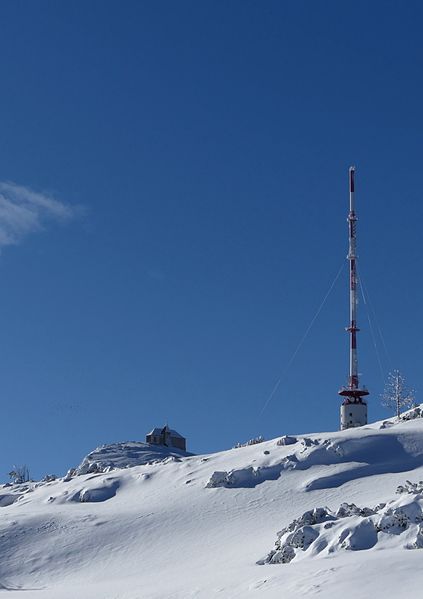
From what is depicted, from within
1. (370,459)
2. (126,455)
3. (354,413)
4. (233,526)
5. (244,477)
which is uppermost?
(354,413)

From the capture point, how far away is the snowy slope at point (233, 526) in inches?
705

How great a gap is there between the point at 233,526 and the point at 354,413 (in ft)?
95.4

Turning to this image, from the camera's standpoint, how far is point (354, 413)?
5666 centimetres

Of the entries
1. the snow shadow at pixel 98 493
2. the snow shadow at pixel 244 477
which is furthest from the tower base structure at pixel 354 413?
the snow shadow at pixel 244 477

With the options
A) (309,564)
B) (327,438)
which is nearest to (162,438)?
(327,438)

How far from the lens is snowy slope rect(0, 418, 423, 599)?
705 inches

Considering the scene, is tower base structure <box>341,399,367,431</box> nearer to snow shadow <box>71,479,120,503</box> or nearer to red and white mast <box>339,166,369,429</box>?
red and white mast <box>339,166,369,429</box>

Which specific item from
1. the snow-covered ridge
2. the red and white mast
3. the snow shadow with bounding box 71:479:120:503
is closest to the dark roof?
the snow-covered ridge

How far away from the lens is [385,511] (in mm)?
20047

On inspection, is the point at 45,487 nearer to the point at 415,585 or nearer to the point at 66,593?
the point at 66,593

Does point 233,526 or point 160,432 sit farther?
point 160,432

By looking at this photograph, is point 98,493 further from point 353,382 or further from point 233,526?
point 353,382

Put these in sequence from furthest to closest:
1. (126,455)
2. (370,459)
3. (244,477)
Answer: (126,455) < (244,477) < (370,459)

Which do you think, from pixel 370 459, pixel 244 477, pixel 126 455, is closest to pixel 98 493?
pixel 244 477
